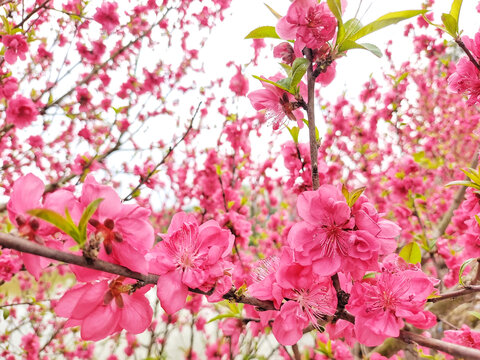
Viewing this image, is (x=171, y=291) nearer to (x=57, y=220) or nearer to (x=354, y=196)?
(x=57, y=220)

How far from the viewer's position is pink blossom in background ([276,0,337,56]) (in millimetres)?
897

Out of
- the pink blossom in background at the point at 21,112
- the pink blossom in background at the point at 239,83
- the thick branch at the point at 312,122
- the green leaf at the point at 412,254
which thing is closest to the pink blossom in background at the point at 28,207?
the thick branch at the point at 312,122

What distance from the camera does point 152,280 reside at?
73 cm

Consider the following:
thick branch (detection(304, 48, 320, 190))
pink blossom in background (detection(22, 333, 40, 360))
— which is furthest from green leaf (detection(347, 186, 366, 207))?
pink blossom in background (detection(22, 333, 40, 360))

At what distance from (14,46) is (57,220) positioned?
7.67 ft

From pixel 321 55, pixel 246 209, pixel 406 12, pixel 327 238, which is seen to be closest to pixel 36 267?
pixel 327 238

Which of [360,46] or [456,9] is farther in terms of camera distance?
[456,9]

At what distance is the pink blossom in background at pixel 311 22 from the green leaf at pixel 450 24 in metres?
0.55

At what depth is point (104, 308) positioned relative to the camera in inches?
29.2

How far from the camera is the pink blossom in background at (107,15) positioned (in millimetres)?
2971

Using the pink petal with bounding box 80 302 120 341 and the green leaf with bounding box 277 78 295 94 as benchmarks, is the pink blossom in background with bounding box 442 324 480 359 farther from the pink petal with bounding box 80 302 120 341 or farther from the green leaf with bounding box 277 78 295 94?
the pink petal with bounding box 80 302 120 341

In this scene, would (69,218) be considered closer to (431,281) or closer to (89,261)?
(89,261)

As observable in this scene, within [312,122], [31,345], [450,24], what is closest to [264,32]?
[312,122]

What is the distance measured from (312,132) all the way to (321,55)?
26 centimetres
